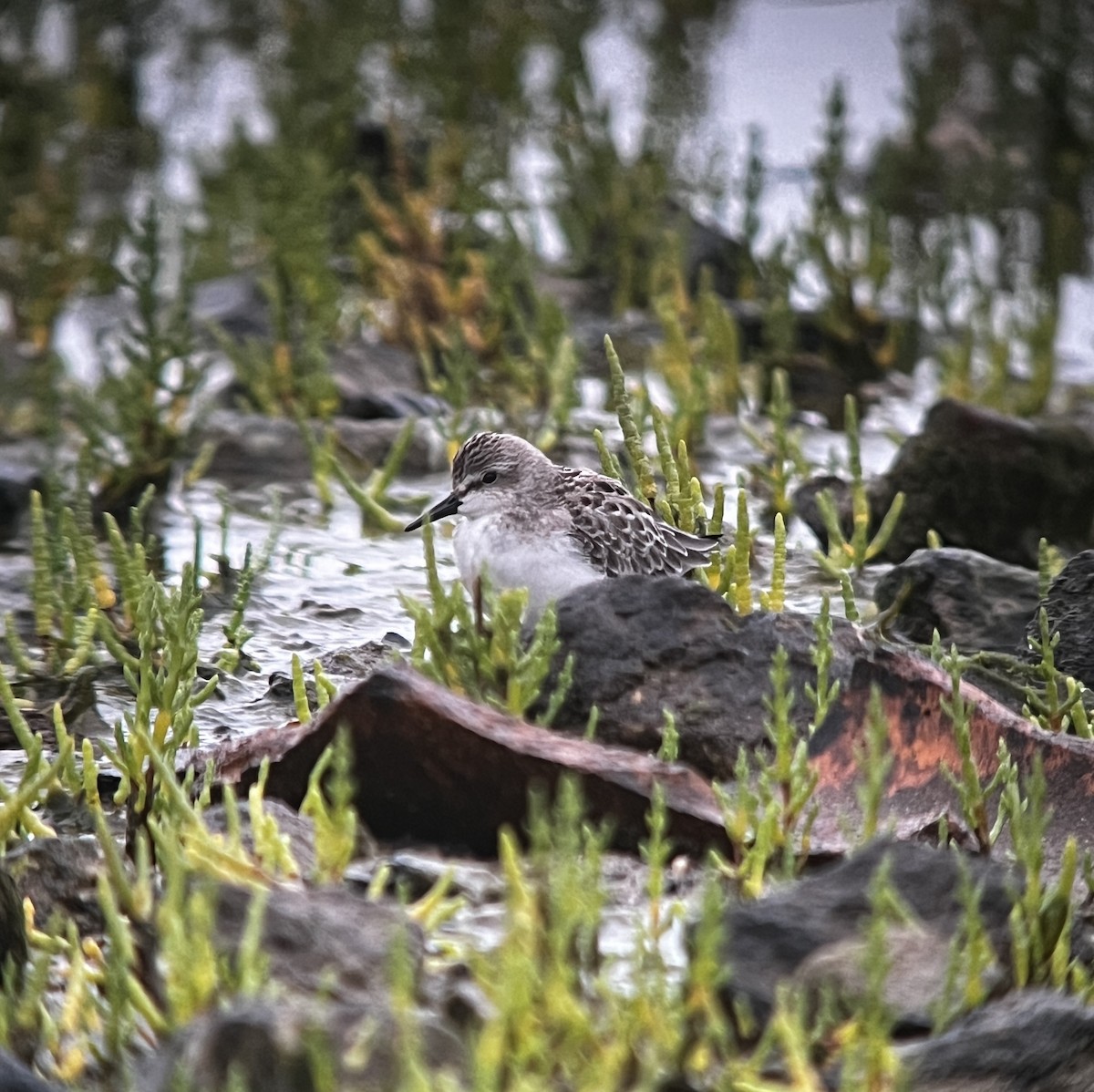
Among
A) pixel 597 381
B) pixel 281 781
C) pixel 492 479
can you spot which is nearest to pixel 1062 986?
pixel 281 781

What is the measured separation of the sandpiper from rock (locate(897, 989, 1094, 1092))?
2.19m

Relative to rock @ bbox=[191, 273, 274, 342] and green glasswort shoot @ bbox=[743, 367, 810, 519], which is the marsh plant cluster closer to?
green glasswort shoot @ bbox=[743, 367, 810, 519]

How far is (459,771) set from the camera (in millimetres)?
3834

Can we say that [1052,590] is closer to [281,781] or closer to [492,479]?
[492,479]

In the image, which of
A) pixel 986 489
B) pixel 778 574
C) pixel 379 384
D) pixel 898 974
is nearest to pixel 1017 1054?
pixel 898 974

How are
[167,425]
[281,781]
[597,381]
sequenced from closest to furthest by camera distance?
[281,781], [167,425], [597,381]

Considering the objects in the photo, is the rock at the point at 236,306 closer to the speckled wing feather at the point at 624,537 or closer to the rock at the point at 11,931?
the speckled wing feather at the point at 624,537

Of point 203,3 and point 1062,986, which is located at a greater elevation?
point 203,3

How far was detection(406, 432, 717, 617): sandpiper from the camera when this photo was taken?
4.99 meters

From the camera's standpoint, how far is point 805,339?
9656 mm

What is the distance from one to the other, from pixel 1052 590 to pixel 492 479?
164 centimetres

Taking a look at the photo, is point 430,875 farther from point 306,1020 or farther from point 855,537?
point 855,537

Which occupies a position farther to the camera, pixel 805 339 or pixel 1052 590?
pixel 805 339

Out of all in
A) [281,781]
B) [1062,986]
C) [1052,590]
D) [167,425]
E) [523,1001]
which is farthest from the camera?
[167,425]
